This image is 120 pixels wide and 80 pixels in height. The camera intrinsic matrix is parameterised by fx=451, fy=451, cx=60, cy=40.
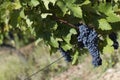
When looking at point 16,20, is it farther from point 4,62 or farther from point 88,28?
point 4,62

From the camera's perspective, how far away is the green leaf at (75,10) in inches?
168

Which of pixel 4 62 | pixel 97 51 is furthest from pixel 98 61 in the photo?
pixel 4 62

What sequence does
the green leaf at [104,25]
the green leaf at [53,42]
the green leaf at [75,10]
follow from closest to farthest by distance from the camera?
the green leaf at [75,10]
the green leaf at [104,25]
the green leaf at [53,42]

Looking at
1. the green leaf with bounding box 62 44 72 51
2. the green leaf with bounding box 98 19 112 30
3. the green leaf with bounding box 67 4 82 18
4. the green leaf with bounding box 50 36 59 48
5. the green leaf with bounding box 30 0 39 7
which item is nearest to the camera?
the green leaf with bounding box 67 4 82 18

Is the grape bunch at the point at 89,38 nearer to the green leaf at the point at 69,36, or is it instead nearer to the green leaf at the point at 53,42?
the green leaf at the point at 69,36

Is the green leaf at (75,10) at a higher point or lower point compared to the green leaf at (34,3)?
lower

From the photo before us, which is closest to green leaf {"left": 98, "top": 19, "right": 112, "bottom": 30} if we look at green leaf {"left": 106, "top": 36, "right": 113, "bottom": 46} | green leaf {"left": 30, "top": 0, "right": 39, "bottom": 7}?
green leaf {"left": 106, "top": 36, "right": 113, "bottom": 46}

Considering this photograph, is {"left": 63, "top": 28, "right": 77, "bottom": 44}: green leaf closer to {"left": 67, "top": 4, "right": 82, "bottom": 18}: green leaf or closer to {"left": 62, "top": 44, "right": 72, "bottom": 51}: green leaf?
{"left": 62, "top": 44, "right": 72, "bottom": 51}: green leaf

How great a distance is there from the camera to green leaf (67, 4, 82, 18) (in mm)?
4270

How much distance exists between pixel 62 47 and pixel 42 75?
415cm

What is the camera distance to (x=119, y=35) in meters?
4.94

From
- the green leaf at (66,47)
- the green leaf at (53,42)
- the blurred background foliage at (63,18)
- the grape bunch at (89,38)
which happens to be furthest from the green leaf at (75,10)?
the green leaf at (66,47)

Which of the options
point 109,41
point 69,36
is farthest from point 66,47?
point 109,41

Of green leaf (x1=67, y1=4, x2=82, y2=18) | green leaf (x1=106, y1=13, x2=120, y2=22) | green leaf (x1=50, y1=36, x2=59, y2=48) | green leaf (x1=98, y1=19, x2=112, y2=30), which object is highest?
green leaf (x1=67, y1=4, x2=82, y2=18)
